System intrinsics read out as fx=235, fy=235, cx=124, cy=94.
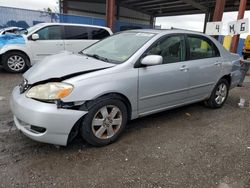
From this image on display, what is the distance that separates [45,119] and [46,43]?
5556 millimetres

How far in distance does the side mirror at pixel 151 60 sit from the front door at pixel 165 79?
11 centimetres

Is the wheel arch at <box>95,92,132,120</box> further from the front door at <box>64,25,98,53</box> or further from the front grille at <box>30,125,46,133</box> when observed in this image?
the front door at <box>64,25,98,53</box>

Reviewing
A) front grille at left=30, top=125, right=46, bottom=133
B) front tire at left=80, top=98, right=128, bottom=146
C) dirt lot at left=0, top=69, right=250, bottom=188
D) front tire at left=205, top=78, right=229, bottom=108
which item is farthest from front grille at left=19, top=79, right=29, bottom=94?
front tire at left=205, top=78, right=229, bottom=108

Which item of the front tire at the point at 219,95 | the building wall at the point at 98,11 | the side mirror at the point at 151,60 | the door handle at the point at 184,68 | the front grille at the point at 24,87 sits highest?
A: the building wall at the point at 98,11

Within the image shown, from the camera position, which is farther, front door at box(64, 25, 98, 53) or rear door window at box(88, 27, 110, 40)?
rear door window at box(88, 27, 110, 40)

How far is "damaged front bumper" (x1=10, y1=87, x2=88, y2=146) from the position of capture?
8.79 feet

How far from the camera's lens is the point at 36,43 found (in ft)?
24.5

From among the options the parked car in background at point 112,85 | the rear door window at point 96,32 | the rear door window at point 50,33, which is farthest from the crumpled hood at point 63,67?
the rear door window at point 96,32

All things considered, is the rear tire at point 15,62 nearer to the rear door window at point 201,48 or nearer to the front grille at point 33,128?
the front grille at point 33,128

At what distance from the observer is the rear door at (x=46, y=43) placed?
750 centimetres

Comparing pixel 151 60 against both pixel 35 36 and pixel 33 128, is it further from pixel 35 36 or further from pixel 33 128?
pixel 35 36

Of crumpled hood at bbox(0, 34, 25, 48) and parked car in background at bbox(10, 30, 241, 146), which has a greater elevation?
crumpled hood at bbox(0, 34, 25, 48)

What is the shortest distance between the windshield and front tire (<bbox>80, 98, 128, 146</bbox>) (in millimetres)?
653

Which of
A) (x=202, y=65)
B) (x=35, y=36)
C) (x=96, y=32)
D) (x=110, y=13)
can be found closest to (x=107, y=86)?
(x=202, y=65)
